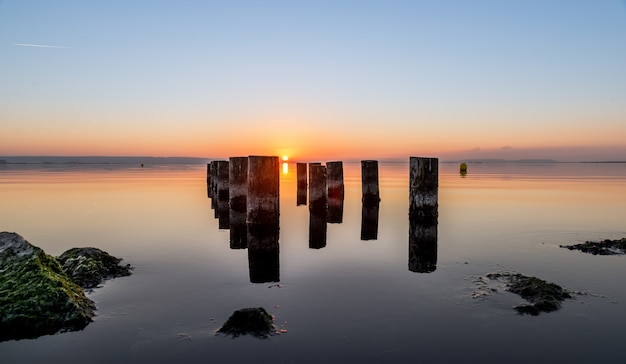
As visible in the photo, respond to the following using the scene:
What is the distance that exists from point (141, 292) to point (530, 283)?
19.8 feet

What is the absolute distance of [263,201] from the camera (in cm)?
868

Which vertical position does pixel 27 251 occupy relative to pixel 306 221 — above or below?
above

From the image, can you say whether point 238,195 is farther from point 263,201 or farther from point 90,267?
point 90,267

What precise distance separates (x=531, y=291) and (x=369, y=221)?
28.2ft

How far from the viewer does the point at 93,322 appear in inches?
225

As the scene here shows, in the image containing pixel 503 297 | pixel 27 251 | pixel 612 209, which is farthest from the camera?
pixel 612 209

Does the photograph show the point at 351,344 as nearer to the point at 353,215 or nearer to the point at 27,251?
the point at 27,251

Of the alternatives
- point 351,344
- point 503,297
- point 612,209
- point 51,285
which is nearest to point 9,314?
point 51,285

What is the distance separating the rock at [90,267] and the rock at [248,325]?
3165 mm

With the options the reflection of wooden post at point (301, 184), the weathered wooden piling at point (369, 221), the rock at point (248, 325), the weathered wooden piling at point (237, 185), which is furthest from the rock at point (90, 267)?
the reflection of wooden post at point (301, 184)

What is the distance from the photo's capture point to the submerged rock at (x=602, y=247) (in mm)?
9834

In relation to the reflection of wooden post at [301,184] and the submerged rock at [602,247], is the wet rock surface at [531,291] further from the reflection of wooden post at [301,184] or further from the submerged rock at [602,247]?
the reflection of wooden post at [301,184]

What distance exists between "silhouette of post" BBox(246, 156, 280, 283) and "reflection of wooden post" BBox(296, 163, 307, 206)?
486 inches

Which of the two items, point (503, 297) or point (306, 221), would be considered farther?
point (306, 221)
